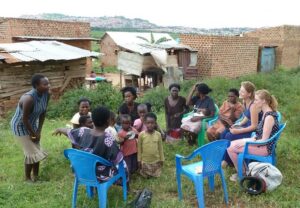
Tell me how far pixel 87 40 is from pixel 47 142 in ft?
46.7

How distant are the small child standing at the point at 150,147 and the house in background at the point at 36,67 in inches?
262

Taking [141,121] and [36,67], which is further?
[36,67]

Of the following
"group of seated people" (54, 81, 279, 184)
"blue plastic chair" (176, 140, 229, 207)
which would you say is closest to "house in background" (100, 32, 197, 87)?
"group of seated people" (54, 81, 279, 184)

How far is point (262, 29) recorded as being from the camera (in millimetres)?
23562

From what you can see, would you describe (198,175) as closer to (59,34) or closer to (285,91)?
(285,91)

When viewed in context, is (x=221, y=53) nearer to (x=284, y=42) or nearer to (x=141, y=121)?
(x=284, y=42)

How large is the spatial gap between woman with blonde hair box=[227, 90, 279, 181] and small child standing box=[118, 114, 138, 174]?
133 centimetres

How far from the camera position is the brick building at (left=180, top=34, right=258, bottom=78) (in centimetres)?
1727

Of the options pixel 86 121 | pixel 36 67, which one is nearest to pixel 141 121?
pixel 86 121

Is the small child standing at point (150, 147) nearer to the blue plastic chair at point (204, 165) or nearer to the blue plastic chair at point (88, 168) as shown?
the blue plastic chair at point (204, 165)

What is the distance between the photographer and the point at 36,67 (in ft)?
38.9

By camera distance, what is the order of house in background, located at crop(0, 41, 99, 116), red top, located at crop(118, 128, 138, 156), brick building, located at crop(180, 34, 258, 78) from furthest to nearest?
1. brick building, located at crop(180, 34, 258, 78)
2. house in background, located at crop(0, 41, 99, 116)
3. red top, located at crop(118, 128, 138, 156)

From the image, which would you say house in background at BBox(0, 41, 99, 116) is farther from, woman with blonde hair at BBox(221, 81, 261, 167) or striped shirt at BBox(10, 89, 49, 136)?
woman with blonde hair at BBox(221, 81, 261, 167)

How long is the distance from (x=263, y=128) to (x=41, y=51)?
29.2 ft
